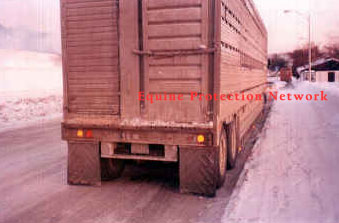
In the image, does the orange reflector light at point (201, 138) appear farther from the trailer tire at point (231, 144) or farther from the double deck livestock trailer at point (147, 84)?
the trailer tire at point (231, 144)

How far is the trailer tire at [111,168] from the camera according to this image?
20.7 ft

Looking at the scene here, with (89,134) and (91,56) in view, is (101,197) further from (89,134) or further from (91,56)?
(91,56)

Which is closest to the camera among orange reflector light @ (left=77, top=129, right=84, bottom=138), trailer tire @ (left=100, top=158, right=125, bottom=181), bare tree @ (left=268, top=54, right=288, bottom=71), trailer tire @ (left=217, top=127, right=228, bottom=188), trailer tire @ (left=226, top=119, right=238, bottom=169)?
trailer tire @ (left=217, top=127, right=228, bottom=188)

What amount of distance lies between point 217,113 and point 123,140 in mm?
1632

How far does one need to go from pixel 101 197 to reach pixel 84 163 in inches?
31.7

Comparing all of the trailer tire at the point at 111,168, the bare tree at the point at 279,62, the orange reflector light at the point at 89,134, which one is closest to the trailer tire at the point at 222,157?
the trailer tire at the point at 111,168

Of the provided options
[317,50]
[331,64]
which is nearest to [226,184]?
[331,64]

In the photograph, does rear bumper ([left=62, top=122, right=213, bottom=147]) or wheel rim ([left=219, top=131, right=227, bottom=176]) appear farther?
wheel rim ([left=219, top=131, right=227, bottom=176])

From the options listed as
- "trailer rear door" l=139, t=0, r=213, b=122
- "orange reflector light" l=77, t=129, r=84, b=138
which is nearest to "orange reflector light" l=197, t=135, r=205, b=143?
"trailer rear door" l=139, t=0, r=213, b=122

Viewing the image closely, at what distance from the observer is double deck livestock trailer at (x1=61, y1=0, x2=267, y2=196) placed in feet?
17.7

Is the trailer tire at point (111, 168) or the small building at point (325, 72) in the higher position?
the small building at point (325, 72)

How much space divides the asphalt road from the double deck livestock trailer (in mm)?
337

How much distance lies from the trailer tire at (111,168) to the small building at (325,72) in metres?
47.0

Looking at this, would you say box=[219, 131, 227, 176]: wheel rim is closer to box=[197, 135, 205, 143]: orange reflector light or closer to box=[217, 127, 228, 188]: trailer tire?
box=[217, 127, 228, 188]: trailer tire
